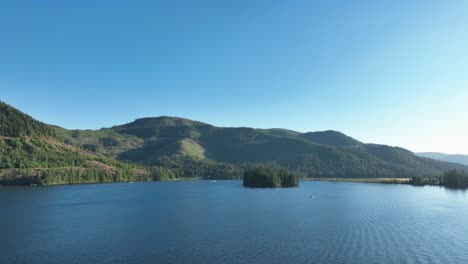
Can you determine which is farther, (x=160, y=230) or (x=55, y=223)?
(x=55, y=223)

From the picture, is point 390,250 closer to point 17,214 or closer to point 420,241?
point 420,241

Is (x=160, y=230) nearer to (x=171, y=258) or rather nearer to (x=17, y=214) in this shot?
(x=171, y=258)

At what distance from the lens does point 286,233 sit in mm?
111000

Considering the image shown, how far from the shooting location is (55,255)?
82312 mm

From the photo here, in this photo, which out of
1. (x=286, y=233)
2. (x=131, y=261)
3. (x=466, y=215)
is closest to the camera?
(x=131, y=261)

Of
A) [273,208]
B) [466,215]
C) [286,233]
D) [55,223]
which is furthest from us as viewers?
[273,208]

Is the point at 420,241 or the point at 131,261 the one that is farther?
the point at 420,241

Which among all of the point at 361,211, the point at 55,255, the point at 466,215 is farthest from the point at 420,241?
the point at 55,255

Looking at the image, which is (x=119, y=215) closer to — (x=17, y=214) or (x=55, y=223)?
(x=55, y=223)

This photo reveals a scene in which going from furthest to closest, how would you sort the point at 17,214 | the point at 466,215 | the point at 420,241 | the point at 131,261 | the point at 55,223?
1. the point at 466,215
2. the point at 17,214
3. the point at 55,223
4. the point at 420,241
5. the point at 131,261

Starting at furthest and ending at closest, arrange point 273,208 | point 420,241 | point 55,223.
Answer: point 273,208 < point 55,223 < point 420,241

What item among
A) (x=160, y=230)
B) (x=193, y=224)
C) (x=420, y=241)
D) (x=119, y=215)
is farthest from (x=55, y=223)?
(x=420, y=241)

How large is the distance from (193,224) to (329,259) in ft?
186

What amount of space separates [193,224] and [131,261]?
158 ft
